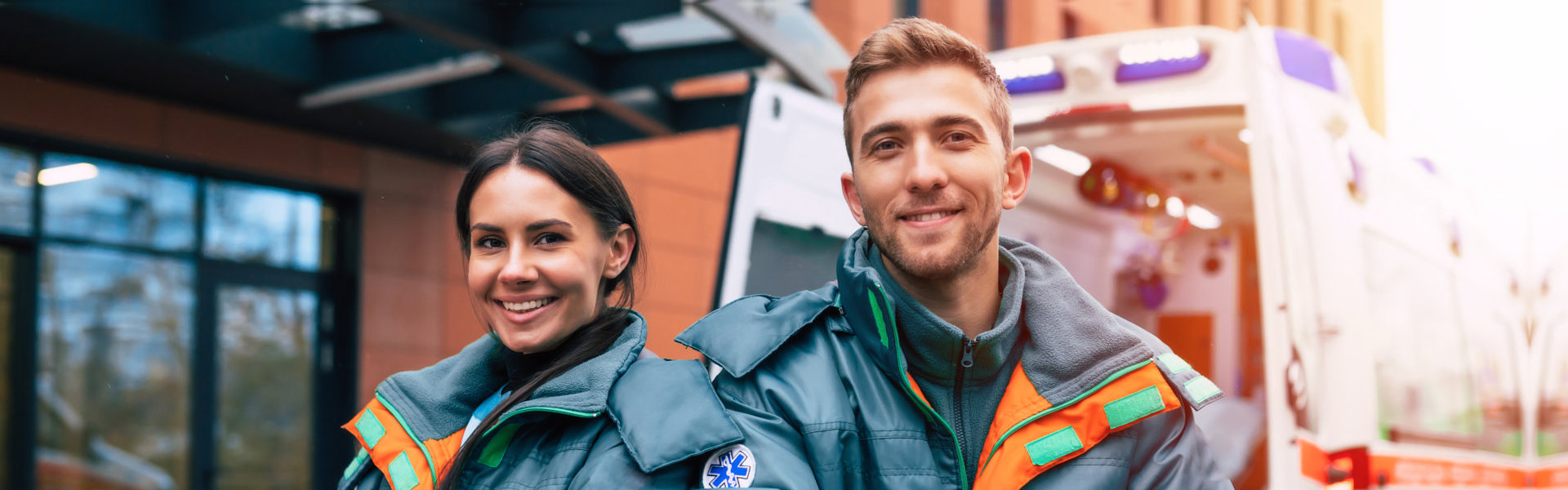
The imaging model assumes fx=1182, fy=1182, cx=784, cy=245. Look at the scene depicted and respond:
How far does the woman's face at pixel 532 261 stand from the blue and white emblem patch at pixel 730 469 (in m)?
0.39

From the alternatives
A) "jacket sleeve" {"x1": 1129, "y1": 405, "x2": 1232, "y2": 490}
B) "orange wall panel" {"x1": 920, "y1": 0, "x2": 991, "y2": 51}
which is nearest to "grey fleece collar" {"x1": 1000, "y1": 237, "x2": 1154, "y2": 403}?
"jacket sleeve" {"x1": 1129, "y1": 405, "x2": 1232, "y2": 490}

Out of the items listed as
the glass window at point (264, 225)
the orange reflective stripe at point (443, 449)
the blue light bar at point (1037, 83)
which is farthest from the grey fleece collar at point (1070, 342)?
the glass window at point (264, 225)

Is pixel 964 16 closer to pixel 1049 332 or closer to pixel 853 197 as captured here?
pixel 853 197

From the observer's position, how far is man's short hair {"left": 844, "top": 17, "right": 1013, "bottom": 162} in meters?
1.87

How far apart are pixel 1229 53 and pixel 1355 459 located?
4.30 ft

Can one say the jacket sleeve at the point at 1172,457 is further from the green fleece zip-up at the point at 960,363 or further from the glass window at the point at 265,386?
the glass window at the point at 265,386

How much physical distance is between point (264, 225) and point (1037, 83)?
14.3 feet

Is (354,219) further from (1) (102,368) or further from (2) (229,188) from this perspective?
(1) (102,368)

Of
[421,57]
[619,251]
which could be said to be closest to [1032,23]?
[421,57]

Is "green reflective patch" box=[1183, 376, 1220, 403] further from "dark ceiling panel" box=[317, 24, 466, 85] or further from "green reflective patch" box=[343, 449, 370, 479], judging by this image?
"dark ceiling panel" box=[317, 24, 466, 85]

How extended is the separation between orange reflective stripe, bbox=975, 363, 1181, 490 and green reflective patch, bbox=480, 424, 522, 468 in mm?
730

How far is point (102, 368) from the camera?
19.0ft

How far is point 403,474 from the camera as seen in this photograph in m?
1.86

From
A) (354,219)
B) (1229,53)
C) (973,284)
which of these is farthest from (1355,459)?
(354,219)
